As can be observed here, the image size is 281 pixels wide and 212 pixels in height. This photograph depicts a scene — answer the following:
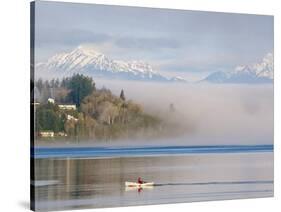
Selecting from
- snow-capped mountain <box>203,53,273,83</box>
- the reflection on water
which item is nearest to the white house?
the reflection on water

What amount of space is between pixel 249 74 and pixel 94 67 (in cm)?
233

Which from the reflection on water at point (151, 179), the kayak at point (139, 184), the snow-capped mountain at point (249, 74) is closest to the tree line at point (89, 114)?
the reflection on water at point (151, 179)

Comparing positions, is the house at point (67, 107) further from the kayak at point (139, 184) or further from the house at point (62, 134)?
the kayak at point (139, 184)

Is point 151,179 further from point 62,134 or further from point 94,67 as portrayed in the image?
point 94,67

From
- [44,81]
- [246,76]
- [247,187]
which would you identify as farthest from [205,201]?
[44,81]

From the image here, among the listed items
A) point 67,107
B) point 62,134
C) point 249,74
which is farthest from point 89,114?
point 249,74

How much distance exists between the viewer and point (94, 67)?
1107cm

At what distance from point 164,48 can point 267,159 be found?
224cm

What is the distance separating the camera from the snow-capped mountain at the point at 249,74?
11.9 metres

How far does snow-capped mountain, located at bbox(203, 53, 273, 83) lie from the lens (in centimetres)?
1187

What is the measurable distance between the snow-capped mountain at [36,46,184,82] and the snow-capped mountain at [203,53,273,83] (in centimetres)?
69

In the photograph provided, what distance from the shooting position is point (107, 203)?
1101 cm

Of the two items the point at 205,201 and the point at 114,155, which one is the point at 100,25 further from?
the point at 205,201

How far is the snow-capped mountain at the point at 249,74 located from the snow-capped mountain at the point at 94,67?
0.69 m
